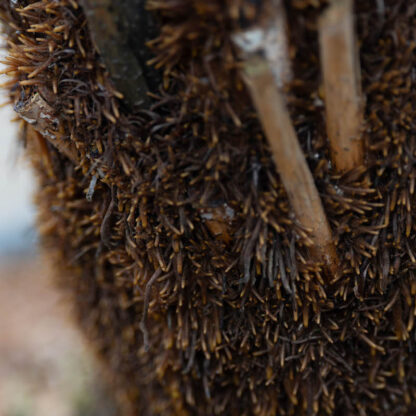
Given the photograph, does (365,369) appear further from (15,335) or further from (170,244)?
(15,335)

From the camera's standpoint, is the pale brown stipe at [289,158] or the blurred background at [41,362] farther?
the blurred background at [41,362]

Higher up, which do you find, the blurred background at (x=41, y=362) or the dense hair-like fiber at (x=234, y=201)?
the dense hair-like fiber at (x=234, y=201)

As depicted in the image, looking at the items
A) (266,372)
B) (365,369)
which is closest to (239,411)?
(266,372)

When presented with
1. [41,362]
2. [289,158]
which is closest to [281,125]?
[289,158]

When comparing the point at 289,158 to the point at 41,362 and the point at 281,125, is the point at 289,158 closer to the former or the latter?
→ the point at 281,125

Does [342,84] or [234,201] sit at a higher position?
[342,84]
